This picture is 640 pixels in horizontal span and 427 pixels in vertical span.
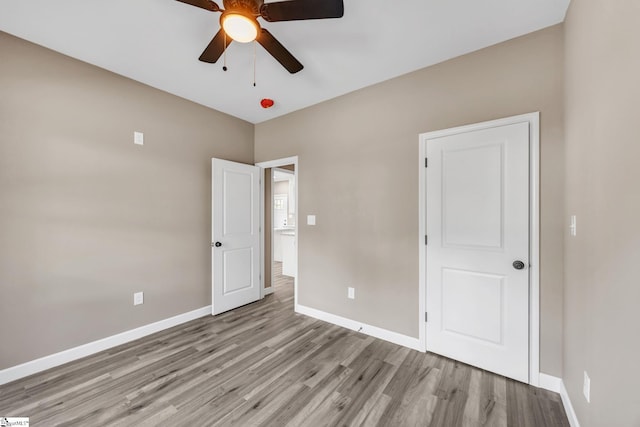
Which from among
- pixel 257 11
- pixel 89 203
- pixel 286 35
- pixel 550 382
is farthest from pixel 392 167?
pixel 89 203

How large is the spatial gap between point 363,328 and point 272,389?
1.24 m

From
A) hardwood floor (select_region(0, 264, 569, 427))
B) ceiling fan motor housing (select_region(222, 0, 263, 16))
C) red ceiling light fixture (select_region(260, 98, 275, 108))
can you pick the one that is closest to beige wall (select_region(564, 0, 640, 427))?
hardwood floor (select_region(0, 264, 569, 427))

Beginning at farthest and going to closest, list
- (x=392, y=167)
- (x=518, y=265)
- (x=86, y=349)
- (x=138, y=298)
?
(x=138, y=298) → (x=392, y=167) → (x=86, y=349) → (x=518, y=265)

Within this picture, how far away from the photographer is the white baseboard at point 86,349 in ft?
6.75

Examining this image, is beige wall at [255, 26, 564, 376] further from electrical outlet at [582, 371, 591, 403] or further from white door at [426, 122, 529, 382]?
electrical outlet at [582, 371, 591, 403]

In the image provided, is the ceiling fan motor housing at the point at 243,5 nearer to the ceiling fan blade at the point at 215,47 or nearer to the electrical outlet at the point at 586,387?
the ceiling fan blade at the point at 215,47

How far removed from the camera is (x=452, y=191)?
2.30 m

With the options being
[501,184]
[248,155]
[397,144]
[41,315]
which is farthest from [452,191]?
[41,315]

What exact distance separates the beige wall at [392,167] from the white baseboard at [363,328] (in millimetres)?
61

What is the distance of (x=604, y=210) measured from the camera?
119 cm

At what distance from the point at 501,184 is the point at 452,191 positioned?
1.18 ft

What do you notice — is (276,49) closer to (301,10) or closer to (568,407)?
(301,10)

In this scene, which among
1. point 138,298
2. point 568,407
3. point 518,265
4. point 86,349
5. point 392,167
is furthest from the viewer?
point 138,298

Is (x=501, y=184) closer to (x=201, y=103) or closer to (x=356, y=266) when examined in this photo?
(x=356, y=266)
